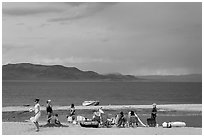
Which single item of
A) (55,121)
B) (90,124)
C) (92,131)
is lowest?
(92,131)

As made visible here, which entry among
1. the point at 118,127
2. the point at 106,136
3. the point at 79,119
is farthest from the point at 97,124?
the point at 106,136

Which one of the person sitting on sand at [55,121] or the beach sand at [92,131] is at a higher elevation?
the person sitting on sand at [55,121]

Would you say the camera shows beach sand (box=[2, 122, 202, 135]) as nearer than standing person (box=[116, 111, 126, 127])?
Yes

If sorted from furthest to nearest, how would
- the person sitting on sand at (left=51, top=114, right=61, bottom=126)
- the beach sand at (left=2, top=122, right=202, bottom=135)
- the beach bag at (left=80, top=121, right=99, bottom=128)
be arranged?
the person sitting on sand at (left=51, top=114, right=61, bottom=126), the beach bag at (left=80, top=121, right=99, bottom=128), the beach sand at (left=2, top=122, right=202, bottom=135)

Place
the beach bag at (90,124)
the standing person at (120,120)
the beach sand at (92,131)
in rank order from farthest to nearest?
the standing person at (120,120) < the beach bag at (90,124) < the beach sand at (92,131)

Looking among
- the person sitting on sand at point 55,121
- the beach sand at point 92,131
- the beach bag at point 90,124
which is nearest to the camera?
the beach sand at point 92,131

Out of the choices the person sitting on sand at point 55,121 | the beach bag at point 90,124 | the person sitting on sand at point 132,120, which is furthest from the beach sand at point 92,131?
the person sitting on sand at point 132,120

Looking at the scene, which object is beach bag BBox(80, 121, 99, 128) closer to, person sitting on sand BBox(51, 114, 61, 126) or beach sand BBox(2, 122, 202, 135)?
beach sand BBox(2, 122, 202, 135)

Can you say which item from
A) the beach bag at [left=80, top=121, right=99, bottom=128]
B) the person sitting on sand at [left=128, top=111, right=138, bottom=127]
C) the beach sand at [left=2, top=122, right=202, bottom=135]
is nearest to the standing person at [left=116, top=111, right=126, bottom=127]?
the person sitting on sand at [left=128, top=111, right=138, bottom=127]

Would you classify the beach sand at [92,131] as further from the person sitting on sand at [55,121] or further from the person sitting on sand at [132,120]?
the person sitting on sand at [132,120]

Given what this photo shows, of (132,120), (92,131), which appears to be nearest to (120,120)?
(132,120)

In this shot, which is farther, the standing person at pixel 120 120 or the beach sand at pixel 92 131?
the standing person at pixel 120 120

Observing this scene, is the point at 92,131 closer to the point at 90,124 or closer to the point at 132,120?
the point at 90,124

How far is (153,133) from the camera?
58.2 feet
